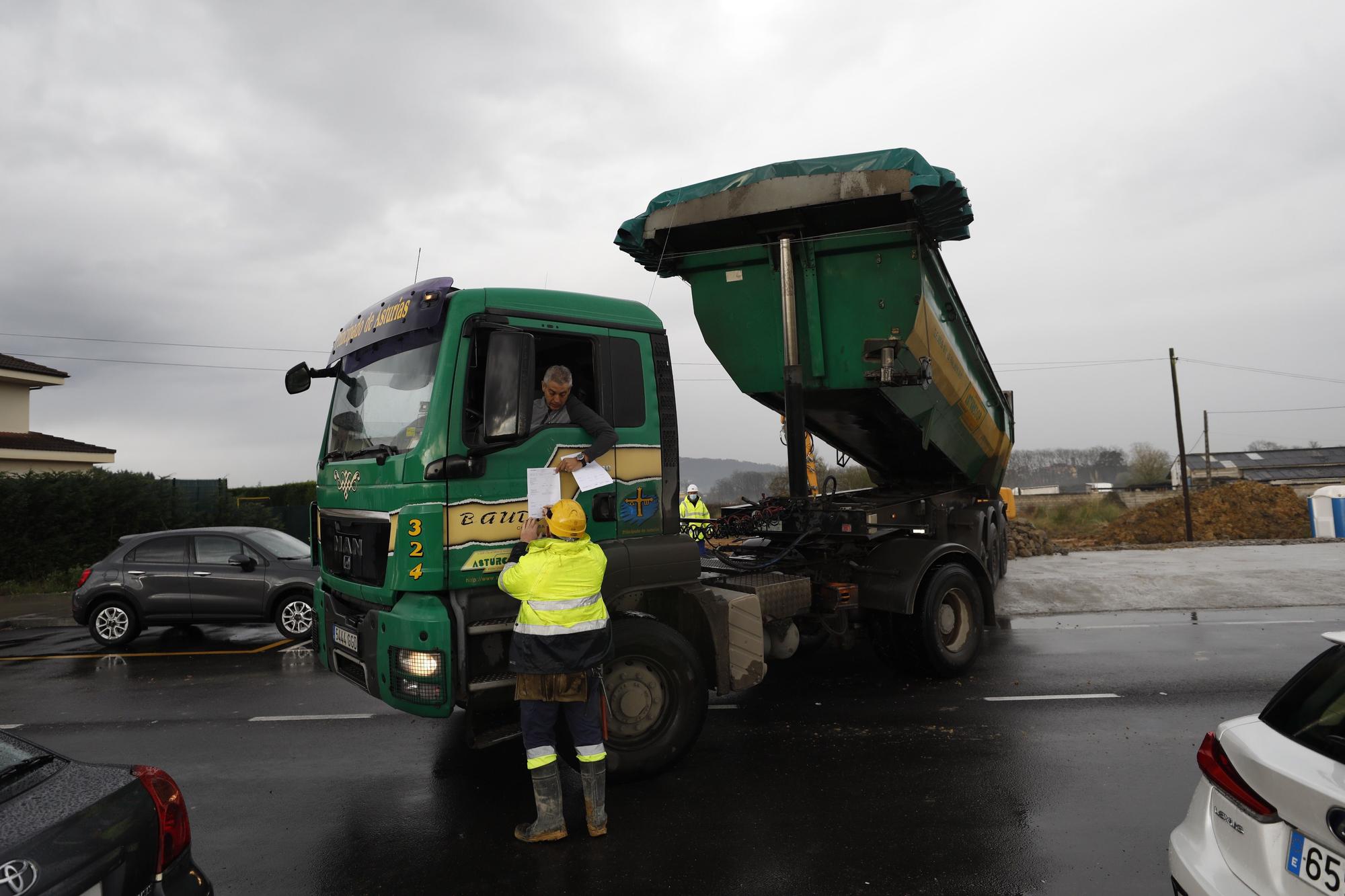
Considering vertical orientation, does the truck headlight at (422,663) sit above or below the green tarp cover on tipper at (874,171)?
below

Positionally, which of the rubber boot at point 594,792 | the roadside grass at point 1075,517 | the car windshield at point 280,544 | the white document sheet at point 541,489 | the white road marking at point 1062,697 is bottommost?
the roadside grass at point 1075,517

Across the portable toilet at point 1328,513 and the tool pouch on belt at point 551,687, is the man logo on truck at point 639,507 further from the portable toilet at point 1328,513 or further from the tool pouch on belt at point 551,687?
the portable toilet at point 1328,513

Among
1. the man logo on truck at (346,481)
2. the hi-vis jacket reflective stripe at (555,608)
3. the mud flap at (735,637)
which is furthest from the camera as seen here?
the mud flap at (735,637)

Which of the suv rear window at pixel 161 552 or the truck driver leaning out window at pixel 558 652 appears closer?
the truck driver leaning out window at pixel 558 652

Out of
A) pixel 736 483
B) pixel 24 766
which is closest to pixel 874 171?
pixel 24 766

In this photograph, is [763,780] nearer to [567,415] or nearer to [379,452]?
[567,415]

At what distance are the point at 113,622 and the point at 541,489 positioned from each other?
825 centimetres

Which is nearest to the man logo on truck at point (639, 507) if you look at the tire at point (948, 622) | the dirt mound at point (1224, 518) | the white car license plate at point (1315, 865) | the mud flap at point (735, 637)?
the mud flap at point (735, 637)

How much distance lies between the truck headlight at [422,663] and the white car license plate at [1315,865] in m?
3.36

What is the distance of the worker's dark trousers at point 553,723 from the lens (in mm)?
3826

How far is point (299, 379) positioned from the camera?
5.38m

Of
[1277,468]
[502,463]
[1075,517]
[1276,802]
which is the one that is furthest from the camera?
[1277,468]

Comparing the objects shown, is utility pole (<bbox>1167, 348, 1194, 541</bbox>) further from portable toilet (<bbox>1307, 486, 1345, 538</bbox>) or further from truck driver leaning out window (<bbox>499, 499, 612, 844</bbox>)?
truck driver leaning out window (<bbox>499, 499, 612, 844</bbox>)

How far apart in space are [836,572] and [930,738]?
1763 millimetres
